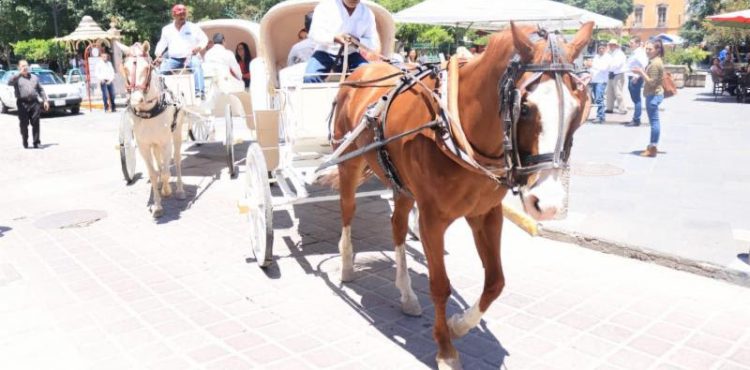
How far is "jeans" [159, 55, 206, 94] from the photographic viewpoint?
369 inches

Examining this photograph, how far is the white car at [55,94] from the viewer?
795 inches

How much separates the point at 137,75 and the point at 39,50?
28.8 meters

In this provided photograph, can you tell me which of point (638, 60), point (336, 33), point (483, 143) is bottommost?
point (483, 143)

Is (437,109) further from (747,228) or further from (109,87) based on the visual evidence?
(109,87)

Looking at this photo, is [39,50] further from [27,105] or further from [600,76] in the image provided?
[600,76]

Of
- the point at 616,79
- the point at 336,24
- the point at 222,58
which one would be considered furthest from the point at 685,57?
the point at 336,24

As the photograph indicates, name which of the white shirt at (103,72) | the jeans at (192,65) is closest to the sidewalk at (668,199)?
the jeans at (192,65)

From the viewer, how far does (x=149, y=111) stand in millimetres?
7168

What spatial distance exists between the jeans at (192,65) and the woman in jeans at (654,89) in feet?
25.0

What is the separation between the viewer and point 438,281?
369cm

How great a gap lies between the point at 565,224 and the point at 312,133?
9.71 feet

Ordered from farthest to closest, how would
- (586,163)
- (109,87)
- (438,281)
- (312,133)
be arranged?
(109,87) < (586,163) < (312,133) < (438,281)

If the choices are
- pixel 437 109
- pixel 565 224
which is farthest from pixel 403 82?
pixel 565 224

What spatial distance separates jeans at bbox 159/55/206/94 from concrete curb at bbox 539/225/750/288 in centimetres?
598
